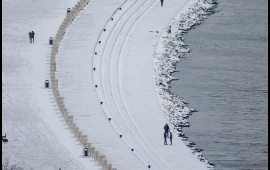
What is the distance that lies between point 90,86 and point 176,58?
530 inches

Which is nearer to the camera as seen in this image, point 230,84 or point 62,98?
point 62,98

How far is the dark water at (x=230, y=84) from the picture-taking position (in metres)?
104

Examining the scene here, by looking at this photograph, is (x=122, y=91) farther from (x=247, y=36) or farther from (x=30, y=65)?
(x=247, y=36)

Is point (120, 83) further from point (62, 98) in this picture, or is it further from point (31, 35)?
point (31, 35)

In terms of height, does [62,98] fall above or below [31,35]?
below

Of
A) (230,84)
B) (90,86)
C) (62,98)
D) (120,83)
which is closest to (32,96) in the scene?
(62,98)

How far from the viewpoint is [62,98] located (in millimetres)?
108688

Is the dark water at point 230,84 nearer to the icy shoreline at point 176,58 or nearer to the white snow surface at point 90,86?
the icy shoreline at point 176,58

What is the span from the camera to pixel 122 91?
11444 centimetres

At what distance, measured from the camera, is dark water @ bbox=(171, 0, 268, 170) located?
10362 centimetres

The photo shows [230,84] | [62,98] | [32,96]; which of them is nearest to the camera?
[62,98]

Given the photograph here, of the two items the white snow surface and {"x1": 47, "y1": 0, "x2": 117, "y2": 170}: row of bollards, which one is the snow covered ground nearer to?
the white snow surface

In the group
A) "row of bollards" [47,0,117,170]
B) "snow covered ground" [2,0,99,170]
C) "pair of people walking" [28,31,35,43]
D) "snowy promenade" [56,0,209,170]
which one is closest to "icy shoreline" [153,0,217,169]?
"snowy promenade" [56,0,209,170]

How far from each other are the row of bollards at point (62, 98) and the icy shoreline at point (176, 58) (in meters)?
6.42
